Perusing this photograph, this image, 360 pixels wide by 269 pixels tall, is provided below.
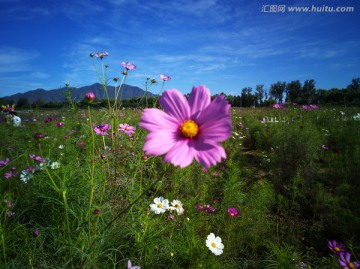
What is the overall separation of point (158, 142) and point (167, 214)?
4.11 feet

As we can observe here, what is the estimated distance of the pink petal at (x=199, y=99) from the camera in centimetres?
71

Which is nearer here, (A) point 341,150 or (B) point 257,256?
(B) point 257,256

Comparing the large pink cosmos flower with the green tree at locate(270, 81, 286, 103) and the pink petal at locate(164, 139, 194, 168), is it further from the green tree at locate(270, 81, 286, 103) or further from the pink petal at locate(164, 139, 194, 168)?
the green tree at locate(270, 81, 286, 103)

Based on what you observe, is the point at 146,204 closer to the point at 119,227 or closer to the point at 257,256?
the point at 119,227

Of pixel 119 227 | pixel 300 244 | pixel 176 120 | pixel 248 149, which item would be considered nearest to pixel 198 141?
pixel 176 120

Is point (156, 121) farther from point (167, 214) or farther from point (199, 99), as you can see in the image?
point (167, 214)

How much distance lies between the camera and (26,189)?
1.88 meters

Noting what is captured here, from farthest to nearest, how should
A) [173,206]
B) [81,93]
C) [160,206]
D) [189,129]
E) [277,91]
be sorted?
1. [277,91]
2. [81,93]
3. [173,206]
4. [160,206]
5. [189,129]

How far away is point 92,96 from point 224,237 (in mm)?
1407

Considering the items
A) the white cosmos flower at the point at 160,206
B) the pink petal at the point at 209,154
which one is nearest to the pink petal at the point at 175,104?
the pink petal at the point at 209,154

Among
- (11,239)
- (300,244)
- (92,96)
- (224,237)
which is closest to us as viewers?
(92,96)

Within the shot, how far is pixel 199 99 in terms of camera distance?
0.72 m

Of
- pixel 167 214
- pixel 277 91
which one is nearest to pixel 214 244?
pixel 167 214

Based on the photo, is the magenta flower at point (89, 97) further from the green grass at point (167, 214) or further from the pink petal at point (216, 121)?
the pink petal at point (216, 121)
